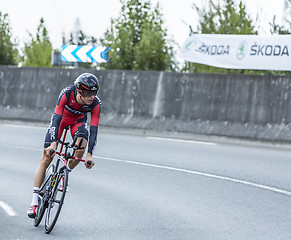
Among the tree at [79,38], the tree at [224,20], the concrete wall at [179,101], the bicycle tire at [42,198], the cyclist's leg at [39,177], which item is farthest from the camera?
the tree at [79,38]

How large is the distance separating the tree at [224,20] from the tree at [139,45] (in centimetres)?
109

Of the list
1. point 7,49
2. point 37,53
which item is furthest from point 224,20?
point 37,53

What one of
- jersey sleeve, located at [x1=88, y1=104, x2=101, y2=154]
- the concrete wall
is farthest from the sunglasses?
the concrete wall

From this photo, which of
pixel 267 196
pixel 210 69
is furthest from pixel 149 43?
pixel 267 196

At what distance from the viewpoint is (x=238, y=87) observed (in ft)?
58.9

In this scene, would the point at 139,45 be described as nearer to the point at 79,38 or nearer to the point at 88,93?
the point at 88,93

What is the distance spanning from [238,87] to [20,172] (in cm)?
783

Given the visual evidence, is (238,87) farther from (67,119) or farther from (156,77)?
(67,119)

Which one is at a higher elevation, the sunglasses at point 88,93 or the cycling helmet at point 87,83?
the cycling helmet at point 87,83

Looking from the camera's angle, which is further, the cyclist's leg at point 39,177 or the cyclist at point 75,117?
the cyclist's leg at point 39,177

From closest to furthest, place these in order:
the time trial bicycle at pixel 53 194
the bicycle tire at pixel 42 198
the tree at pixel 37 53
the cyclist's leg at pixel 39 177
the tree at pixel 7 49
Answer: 1. the time trial bicycle at pixel 53 194
2. the bicycle tire at pixel 42 198
3. the cyclist's leg at pixel 39 177
4. the tree at pixel 7 49
5. the tree at pixel 37 53

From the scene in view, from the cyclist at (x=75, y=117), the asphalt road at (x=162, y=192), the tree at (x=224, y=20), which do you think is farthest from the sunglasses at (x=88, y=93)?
the tree at (x=224, y=20)

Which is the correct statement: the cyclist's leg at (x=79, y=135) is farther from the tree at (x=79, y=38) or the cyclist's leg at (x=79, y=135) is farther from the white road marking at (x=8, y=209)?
the tree at (x=79, y=38)

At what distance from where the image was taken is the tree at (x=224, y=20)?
899 inches
